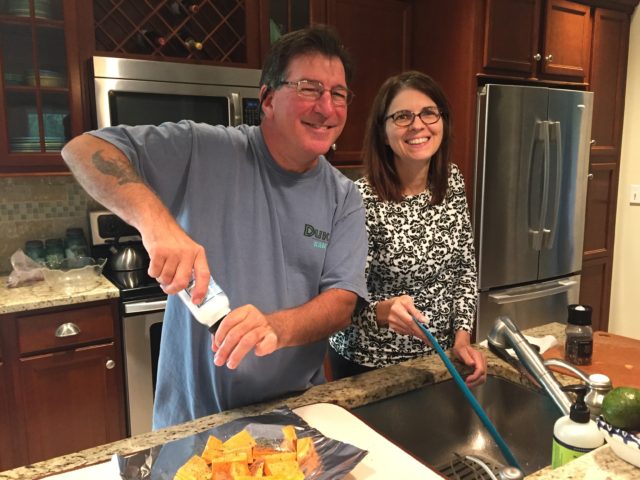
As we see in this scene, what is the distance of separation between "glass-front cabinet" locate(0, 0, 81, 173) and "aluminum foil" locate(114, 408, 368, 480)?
170cm

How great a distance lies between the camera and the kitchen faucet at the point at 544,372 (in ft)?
3.05

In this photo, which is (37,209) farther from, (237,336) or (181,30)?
(237,336)

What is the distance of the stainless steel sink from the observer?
116cm

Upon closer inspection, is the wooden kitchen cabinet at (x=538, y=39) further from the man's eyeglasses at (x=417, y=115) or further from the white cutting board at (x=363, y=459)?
the white cutting board at (x=363, y=459)

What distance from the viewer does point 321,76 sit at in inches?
43.9

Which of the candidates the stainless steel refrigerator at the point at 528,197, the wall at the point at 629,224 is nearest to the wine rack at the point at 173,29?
the stainless steel refrigerator at the point at 528,197

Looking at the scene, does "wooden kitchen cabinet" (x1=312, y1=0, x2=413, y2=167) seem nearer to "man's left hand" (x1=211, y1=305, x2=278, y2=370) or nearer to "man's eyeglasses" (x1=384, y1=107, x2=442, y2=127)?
"man's eyeglasses" (x1=384, y1=107, x2=442, y2=127)

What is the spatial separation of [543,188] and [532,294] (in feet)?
1.88

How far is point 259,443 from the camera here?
842 mm

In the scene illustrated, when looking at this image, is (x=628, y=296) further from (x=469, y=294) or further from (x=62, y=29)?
(x=62, y=29)

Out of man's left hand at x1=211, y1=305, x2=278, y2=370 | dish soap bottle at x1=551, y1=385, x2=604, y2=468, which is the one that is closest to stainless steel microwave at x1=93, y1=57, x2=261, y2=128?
man's left hand at x1=211, y1=305, x2=278, y2=370

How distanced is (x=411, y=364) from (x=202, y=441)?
0.57 meters

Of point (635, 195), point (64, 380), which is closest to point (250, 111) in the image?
point (64, 380)

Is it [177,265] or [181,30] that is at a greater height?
[181,30]
